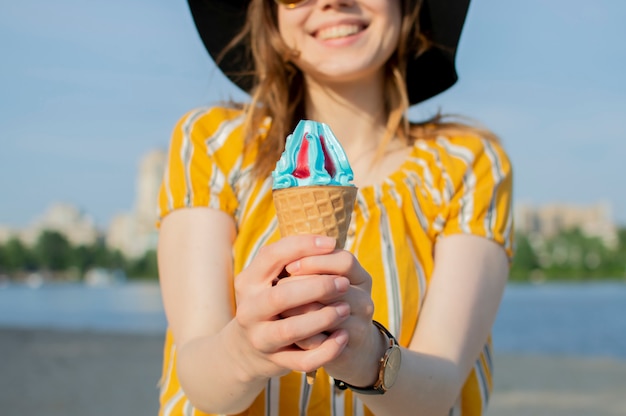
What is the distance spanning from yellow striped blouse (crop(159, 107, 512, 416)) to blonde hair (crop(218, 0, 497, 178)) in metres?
→ 0.06

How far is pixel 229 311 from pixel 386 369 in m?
0.57

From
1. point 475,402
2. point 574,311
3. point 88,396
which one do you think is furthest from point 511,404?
point 574,311

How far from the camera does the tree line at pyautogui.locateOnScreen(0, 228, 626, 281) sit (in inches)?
2352

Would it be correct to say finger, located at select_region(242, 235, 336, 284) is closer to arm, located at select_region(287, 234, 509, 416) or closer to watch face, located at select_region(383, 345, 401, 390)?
arm, located at select_region(287, 234, 509, 416)

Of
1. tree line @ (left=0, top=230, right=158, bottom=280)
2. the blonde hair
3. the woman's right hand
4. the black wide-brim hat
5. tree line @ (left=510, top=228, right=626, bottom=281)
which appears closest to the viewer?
the woman's right hand

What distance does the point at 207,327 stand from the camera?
1.95 metres

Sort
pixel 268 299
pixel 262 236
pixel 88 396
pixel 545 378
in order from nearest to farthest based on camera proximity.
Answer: pixel 268 299 < pixel 262 236 < pixel 88 396 < pixel 545 378

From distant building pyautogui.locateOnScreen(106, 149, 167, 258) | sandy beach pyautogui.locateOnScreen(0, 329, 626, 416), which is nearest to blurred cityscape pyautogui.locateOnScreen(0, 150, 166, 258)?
distant building pyautogui.locateOnScreen(106, 149, 167, 258)

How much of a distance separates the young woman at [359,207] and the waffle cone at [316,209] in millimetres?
254

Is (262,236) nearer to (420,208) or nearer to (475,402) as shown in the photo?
(420,208)

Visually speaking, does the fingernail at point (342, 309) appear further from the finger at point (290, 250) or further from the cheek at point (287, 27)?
the cheek at point (287, 27)

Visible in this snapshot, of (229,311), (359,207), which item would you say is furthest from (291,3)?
(229,311)

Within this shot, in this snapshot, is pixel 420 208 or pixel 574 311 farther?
pixel 574 311

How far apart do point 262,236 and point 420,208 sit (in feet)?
1.62
